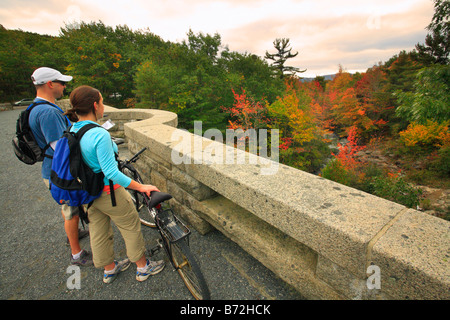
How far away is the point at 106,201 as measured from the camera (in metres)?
1.96

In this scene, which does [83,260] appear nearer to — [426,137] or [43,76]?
[43,76]

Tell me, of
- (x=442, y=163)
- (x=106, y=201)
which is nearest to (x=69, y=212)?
(x=106, y=201)

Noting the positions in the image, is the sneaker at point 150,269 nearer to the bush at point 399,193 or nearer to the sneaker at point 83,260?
the sneaker at point 83,260

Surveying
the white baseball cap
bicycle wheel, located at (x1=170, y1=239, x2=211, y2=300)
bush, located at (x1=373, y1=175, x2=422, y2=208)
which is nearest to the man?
the white baseball cap

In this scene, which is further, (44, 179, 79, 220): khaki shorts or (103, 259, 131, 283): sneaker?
(44, 179, 79, 220): khaki shorts

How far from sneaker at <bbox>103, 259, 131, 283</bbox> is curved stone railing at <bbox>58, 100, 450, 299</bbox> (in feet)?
3.02

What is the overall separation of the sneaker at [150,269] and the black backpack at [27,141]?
1.57 m

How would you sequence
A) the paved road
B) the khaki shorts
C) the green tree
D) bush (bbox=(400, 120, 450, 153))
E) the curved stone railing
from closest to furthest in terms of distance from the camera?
1. the curved stone railing
2. the paved road
3. the khaki shorts
4. the green tree
5. bush (bbox=(400, 120, 450, 153))

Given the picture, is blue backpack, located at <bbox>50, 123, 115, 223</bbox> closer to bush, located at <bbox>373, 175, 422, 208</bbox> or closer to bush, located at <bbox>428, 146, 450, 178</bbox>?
bush, located at <bbox>373, 175, 422, 208</bbox>

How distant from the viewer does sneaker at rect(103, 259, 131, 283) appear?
2123 millimetres

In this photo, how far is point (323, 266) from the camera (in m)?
1.48

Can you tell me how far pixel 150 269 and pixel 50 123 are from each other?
1860mm

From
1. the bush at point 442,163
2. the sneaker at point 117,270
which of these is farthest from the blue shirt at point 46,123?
the bush at point 442,163

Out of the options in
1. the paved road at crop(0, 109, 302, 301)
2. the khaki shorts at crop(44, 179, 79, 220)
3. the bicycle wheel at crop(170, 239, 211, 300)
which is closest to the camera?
the bicycle wheel at crop(170, 239, 211, 300)
